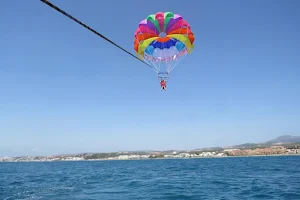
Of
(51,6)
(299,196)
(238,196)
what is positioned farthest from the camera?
(238,196)

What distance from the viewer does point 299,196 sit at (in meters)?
21.8

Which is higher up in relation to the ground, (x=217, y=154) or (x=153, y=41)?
(x=153, y=41)

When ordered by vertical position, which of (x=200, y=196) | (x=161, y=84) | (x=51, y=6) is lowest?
(x=200, y=196)

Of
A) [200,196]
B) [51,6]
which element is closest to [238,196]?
[200,196]

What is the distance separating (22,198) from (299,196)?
24896 mm

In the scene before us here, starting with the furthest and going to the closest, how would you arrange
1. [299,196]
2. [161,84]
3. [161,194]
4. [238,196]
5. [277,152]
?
1. [277,152]
2. [161,194]
3. [238,196]
4. [299,196]
5. [161,84]

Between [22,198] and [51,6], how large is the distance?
87.2ft

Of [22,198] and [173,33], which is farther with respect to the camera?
[22,198]

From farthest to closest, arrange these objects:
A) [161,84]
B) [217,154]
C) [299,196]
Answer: [217,154] < [299,196] < [161,84]

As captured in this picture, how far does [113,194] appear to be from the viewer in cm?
2680

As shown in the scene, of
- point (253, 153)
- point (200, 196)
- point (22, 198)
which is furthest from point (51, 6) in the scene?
point (253, 153)

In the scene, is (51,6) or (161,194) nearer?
(51,6)

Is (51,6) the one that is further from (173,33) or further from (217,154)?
(217,154)

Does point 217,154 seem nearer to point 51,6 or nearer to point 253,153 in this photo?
point 253,153
